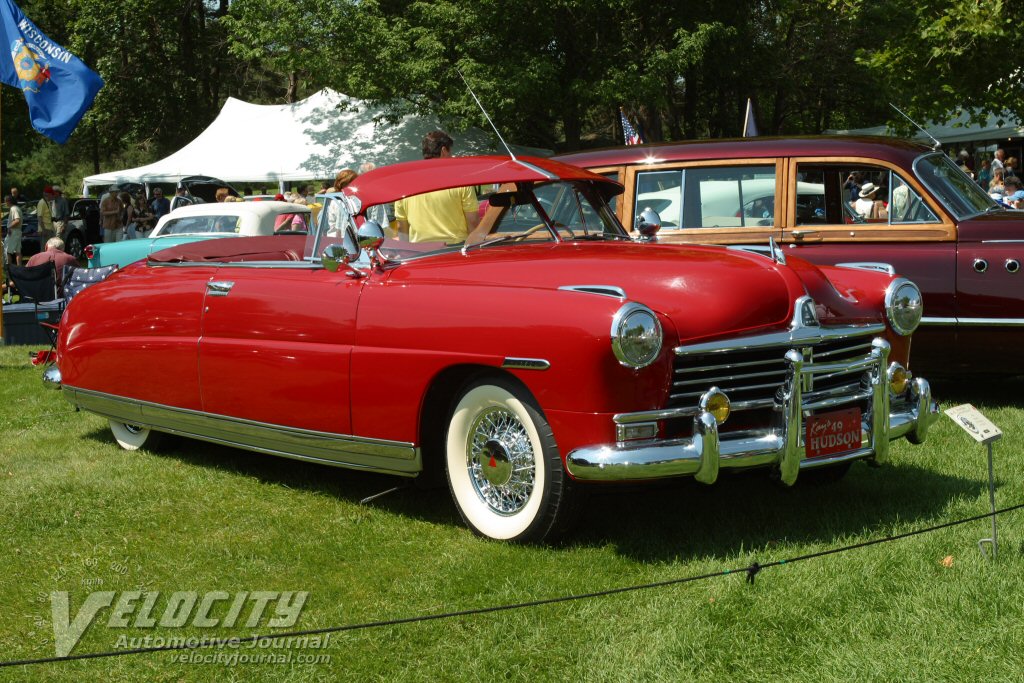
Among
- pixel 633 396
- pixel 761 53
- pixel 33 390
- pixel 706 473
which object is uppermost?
pixel 761 53

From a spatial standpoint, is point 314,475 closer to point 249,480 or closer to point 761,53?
point 249,480

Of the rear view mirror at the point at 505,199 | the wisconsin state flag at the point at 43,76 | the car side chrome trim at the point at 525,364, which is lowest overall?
the car side chrome trim at the point at 525,364

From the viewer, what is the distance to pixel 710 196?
26.6ft

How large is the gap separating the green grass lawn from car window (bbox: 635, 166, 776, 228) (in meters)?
2.30

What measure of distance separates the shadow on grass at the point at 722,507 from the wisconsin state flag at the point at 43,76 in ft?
21.3

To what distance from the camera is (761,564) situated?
412cm

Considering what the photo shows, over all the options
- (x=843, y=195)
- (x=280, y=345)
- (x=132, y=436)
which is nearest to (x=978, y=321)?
(x=843, y=195)

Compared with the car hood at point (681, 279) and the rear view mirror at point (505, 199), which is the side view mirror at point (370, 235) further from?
the rear view mirror at point (505, 199)

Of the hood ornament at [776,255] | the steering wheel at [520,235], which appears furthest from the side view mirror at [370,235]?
the hood ornament at [776,255]

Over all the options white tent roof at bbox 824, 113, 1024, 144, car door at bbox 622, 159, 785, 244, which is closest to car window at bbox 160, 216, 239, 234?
car door at bbox 622, 159, 785, 244

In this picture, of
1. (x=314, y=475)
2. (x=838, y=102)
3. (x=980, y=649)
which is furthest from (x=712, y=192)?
(x=838, y=102)

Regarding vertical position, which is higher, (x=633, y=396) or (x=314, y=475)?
(x=633, y=396)

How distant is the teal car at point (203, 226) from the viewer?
13.7 meters

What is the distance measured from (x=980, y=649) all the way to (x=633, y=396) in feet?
4.70
